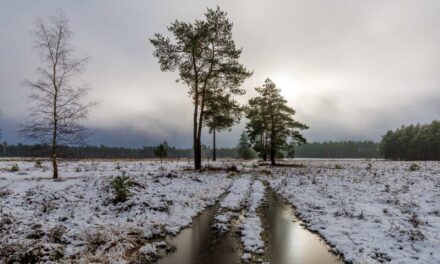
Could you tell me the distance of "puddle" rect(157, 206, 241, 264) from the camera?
6672mm

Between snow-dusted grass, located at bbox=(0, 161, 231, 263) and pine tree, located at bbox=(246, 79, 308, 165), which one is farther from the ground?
pine tree, located at bbox=(246, 79, 308, 165)

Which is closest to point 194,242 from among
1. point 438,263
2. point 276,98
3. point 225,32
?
point 438,263

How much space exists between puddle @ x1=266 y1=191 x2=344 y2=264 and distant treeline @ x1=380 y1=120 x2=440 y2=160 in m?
89.7

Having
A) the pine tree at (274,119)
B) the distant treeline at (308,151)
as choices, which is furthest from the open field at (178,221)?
the distant treeline at (308,151)

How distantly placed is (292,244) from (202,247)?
251 cm

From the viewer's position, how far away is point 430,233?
26.6ft

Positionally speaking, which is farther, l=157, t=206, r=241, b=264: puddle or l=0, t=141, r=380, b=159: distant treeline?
l=0, t=141, r=380, b=159: distant treeline

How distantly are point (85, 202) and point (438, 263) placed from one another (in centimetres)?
1166

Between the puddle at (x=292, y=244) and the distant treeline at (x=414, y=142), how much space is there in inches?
3530

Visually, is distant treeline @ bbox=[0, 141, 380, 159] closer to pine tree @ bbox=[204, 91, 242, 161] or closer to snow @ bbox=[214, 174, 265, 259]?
pine tree @ bbox=[204, 91, 242, 161]

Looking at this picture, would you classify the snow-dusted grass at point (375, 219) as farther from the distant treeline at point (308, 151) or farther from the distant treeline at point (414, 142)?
the distant treeline at point (308, 151)

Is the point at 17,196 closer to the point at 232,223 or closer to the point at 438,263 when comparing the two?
the point at 232,223

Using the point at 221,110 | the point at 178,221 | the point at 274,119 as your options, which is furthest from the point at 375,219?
the point at 274,119

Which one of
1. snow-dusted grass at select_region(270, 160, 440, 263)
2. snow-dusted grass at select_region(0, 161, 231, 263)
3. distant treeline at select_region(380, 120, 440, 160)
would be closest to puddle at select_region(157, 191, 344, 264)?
snow-dusted grass at select_region(270, 160, 440, 263)
